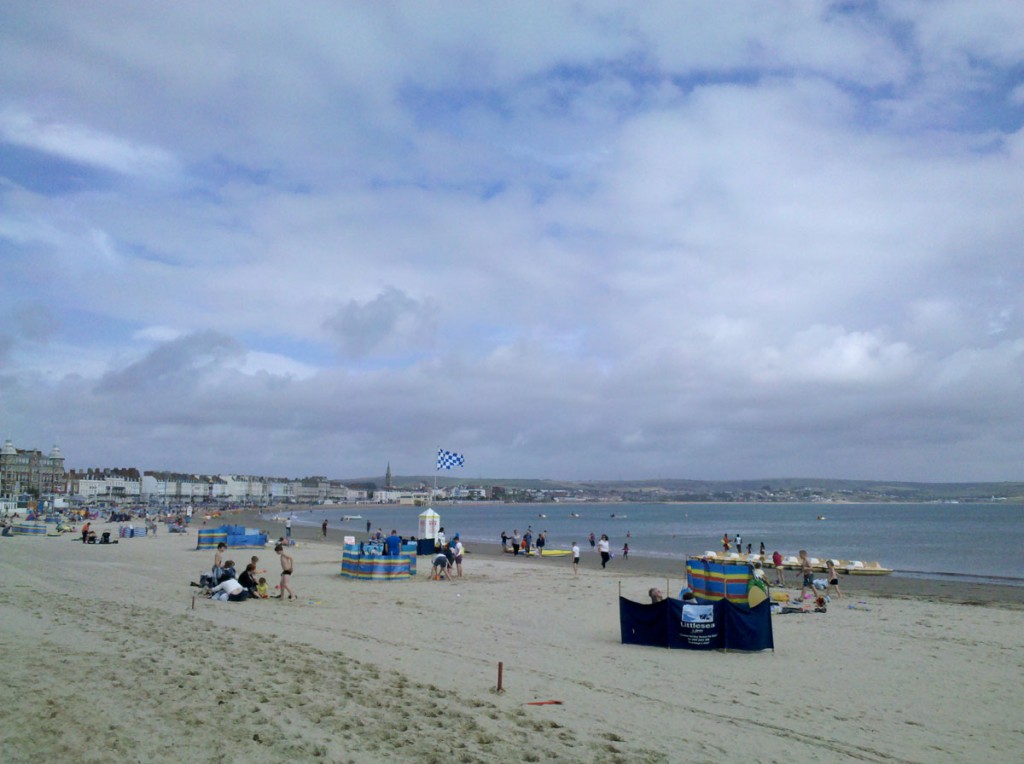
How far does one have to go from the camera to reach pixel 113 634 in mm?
11188

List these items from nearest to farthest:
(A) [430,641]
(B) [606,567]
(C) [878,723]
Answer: (C) [878,723], (A) [430,641], (B) [606,567]

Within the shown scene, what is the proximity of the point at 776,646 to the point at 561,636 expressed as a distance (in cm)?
404

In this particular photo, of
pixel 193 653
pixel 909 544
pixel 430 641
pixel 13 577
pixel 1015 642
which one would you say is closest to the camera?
pixel 193 653

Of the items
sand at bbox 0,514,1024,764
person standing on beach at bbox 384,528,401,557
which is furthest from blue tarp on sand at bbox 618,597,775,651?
person standing on beach at bbox 384,528,401,557

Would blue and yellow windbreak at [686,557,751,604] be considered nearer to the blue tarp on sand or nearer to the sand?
the sand

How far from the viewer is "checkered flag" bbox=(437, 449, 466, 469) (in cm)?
3453

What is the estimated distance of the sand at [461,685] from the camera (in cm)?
692

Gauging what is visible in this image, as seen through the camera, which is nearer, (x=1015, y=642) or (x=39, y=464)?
(x=1015, y=642)

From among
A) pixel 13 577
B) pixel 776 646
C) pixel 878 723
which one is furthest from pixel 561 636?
pixel 13 577

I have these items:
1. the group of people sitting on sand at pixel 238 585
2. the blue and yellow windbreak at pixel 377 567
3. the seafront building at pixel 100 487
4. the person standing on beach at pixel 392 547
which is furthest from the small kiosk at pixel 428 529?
the seafront building at pixel 100 487

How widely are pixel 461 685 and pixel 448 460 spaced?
25.3 m

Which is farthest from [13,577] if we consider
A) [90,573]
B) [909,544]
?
[909,544]

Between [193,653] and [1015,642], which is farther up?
[193,653]

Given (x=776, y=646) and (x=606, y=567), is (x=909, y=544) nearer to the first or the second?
(x=606, y=567)
